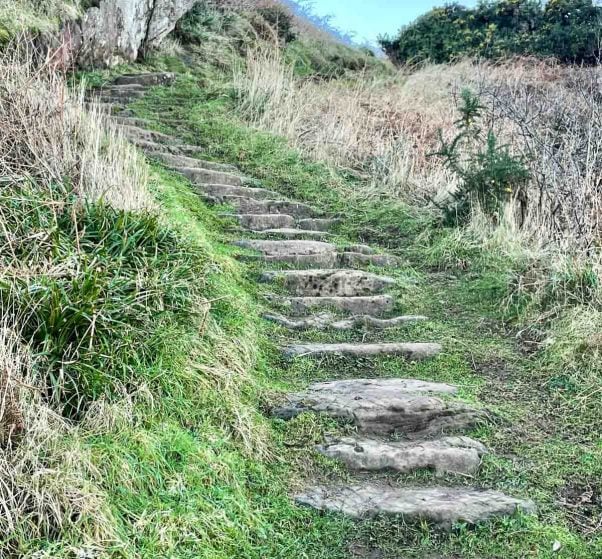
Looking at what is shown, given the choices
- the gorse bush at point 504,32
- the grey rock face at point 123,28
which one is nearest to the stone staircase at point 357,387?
the grey rock face at point 123,28

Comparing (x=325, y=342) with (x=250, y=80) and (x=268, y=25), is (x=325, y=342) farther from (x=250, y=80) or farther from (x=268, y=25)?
(x=268, y=25)

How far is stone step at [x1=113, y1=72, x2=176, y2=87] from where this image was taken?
9.59 metres

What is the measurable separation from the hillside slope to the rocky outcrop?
388cm

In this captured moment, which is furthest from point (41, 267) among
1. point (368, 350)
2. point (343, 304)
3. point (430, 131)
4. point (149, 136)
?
point (430, 131)

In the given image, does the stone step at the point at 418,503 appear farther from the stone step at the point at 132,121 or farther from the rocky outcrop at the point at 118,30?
the rocky outcrop at the point at 118,30

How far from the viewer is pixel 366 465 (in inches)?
125

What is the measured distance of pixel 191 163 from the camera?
698 centimetres

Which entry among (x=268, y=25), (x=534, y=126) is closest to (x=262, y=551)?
(x=534, y=126)

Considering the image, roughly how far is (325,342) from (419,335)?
0.70 meters

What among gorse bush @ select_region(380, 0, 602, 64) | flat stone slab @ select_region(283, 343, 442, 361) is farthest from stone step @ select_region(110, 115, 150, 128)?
gorse bush @ select_region(380, 0, 602, 64)

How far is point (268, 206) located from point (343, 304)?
1942 millimetres

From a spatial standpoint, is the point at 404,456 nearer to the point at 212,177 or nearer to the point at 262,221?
the point at 262,221

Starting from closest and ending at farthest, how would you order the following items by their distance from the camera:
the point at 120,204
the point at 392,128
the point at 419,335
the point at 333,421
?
the point at 333,421 → the point at 120,204 → the point at 419,335 → the point at 392,128

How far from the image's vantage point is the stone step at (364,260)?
559 cm
